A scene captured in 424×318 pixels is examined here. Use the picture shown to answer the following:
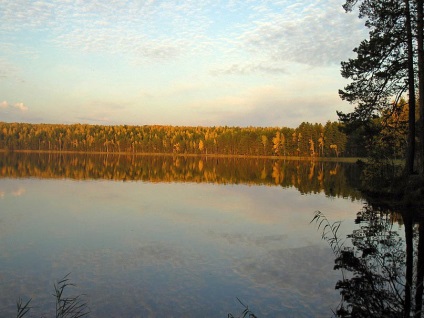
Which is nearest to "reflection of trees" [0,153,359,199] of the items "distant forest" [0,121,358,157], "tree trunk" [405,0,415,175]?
"tree trunk" [405,0,415,175]

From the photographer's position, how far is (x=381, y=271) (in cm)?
967

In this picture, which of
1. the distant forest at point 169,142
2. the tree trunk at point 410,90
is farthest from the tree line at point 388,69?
the distant forest at point 169,142

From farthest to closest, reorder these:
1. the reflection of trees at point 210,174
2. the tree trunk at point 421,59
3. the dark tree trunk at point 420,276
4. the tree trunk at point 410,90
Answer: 1. the reflection of trees at point 210,174
2. the tree trunk at point 410,90
3. the tree trunk at point 421,59
4. the dark tree trunk at point 420,276

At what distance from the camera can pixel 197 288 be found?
9242 mm

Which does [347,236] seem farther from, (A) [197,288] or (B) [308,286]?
(A) [197,288]

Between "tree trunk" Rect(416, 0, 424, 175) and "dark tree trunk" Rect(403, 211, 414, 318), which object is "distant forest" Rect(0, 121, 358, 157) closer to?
"tree trunk" Rect(416, 0, 424, 175)

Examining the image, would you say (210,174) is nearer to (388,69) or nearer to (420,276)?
(388,69)

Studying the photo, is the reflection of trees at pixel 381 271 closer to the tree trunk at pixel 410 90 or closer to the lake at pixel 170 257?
the lake at pixel 170 257

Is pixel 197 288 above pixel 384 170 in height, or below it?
below

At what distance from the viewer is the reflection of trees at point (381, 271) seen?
6.90 meters

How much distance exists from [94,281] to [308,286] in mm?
5613

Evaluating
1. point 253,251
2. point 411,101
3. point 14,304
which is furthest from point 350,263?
point 411,101

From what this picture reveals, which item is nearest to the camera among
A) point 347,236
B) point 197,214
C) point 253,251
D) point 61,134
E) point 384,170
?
point 253,251

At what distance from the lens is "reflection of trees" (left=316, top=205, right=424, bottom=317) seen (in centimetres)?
690
